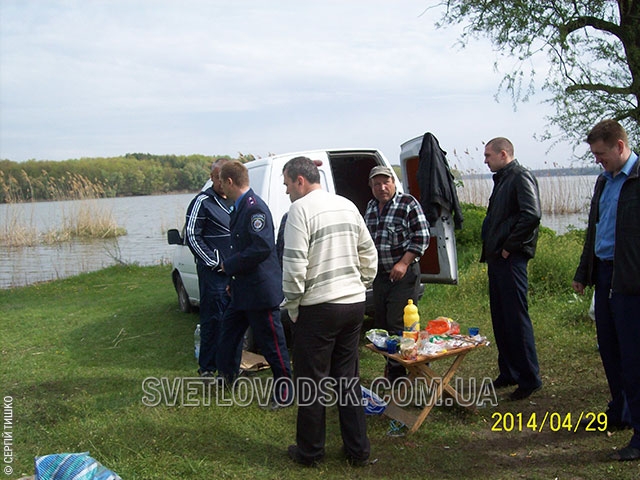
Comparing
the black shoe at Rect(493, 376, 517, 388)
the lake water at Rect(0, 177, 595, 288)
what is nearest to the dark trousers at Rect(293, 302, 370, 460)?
the black shoe at Rect(493, 376, 517, 388)

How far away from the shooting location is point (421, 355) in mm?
4000

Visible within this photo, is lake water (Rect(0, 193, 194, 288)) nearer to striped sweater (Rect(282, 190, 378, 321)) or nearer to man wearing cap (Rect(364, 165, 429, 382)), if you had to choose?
man wearing cap (Rect(364, 165, 429, 382))

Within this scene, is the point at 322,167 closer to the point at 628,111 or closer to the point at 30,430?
the point at 30,430

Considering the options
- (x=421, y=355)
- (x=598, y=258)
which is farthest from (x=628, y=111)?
(x=421, y=355)

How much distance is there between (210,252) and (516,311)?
270cm

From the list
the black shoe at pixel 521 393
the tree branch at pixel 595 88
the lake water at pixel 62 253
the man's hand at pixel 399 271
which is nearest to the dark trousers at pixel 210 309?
the man's hand at pixel 399 271

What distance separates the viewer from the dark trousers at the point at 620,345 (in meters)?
3.39

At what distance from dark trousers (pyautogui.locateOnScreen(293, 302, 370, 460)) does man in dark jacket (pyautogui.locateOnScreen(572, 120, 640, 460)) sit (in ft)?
5.17

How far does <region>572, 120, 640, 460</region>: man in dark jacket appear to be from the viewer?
3.32 m

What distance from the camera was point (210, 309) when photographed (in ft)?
17.5

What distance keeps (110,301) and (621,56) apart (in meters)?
10.1

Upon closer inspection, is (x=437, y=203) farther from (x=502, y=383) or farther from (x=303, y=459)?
(x=303, y=459)

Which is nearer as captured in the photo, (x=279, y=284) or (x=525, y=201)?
(x=525, y=201)

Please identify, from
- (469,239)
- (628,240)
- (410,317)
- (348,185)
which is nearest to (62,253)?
(469,239)
